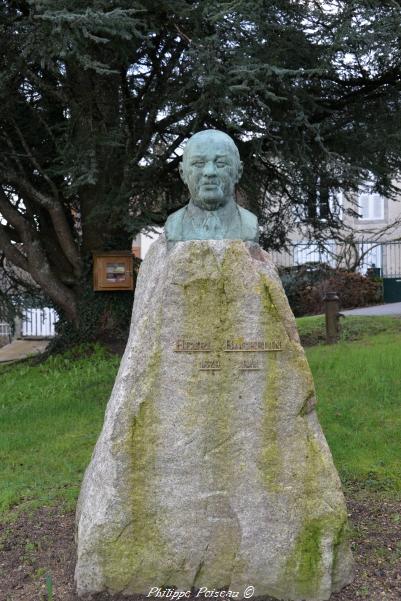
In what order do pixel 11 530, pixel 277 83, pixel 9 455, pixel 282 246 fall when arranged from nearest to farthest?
1. pixel 11 530
2. pixel 9 455
3. pixel 277 83
4. pixel 282 246

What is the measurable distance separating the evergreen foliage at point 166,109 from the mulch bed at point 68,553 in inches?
164

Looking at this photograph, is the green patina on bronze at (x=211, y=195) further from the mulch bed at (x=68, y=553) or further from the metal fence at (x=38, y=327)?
the metal fence at (x=38, y=327)

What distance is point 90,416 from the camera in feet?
24.1

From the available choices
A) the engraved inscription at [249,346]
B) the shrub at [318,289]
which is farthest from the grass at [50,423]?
the shrub at [318,289]

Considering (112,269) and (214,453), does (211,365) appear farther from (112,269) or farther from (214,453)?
(112,269)

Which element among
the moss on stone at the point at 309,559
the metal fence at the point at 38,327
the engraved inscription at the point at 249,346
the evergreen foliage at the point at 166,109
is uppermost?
the evergreen foliage at the point at 166,109

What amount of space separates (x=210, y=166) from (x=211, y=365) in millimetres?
1030

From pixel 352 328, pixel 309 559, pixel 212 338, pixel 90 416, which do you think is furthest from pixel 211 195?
pixel 352 328

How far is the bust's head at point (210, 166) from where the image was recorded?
11.3ft

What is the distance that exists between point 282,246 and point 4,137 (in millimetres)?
5241

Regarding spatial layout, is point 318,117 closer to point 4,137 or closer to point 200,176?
point 4,137

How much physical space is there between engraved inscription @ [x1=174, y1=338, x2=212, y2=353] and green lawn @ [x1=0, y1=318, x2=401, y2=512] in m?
2.16

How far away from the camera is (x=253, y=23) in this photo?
7.29m

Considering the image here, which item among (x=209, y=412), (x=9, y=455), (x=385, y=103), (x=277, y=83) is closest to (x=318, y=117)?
(x=385, y=103)
